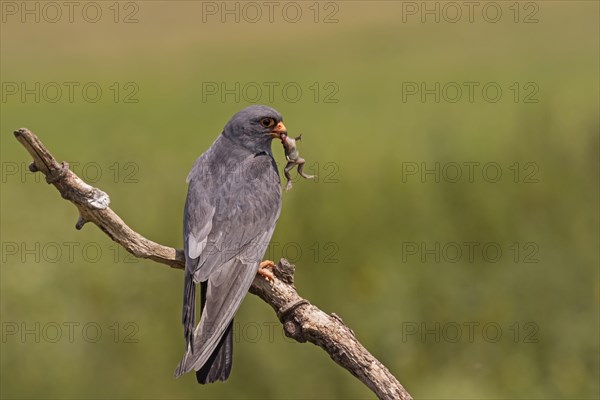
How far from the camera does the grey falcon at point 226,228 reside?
709cm

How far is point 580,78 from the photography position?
21375 mm

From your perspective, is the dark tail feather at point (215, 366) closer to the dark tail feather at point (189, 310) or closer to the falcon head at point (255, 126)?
the dark tail feather at point (189, 310)

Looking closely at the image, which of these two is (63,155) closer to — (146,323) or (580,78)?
(146,323)

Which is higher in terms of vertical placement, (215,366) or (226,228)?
(226,228)

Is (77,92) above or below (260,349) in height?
above

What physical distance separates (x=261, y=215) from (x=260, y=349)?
2.73 meters

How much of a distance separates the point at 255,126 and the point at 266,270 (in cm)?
122

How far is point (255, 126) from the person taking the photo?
796 centimetres

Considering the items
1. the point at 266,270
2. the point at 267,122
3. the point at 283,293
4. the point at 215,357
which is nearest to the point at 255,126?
the point at 267,122

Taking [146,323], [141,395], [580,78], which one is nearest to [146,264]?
[146,323]

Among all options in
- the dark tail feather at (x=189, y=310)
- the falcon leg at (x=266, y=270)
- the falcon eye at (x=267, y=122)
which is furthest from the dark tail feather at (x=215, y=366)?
the falcon eye at (x=267, y=122)

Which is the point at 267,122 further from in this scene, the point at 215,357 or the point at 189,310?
the point at 215,357

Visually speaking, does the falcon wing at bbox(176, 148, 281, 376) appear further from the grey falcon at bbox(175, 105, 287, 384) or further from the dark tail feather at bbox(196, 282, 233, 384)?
the dark tail feather at bbox(196, 282, 233, 384)

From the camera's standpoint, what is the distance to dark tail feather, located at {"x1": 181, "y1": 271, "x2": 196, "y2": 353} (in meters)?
6.91
